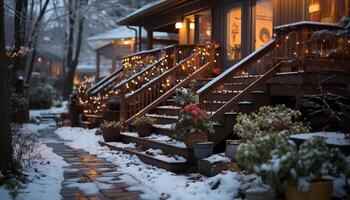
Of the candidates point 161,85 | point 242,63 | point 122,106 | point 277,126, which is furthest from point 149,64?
point 277,126

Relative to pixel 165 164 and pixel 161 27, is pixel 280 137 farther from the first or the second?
pixel 161 27

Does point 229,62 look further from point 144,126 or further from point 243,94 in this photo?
point 243,94

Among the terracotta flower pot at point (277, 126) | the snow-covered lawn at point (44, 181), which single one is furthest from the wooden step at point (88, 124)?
the terracotta flower pot at point (277, 126)

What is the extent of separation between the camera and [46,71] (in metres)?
49.0

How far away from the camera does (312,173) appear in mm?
5301

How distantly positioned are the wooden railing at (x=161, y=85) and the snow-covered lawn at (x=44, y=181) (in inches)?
118

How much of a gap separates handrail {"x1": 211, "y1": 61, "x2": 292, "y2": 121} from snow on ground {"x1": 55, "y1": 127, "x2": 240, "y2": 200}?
1.61 m

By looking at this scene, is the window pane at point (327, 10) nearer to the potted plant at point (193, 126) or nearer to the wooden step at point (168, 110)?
the wooden step at point (168, 110)

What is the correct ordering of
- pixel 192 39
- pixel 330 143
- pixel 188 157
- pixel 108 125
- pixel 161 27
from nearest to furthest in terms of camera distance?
pixel 330 143 < pixel 188 157 < pixel 108 125 < pixel 192 39 < pixel 161 27

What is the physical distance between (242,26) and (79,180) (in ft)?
24.6

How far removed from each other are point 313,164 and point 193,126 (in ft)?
12.5

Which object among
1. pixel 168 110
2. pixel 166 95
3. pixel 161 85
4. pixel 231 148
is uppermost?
pixel 161 85

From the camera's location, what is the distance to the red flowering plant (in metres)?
8.82

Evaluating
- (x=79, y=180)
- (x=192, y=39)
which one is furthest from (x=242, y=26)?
(x=79, y=180)
